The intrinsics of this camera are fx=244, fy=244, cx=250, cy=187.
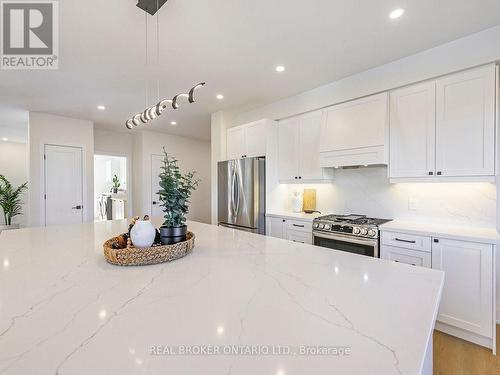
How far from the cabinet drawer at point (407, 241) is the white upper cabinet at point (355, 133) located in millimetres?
752

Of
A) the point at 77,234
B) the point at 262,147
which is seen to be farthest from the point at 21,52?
the point at 262,147

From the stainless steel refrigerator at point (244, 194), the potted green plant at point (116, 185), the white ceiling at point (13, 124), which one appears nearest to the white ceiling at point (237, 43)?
the white ceiling at point (13, 124)

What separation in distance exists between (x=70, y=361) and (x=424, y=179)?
2.75 m

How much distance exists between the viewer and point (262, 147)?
349cm

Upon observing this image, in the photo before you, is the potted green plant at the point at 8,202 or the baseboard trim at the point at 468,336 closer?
the baseboard trim at the point at 468,336

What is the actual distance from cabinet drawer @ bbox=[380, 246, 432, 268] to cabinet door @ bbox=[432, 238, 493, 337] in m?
0.06

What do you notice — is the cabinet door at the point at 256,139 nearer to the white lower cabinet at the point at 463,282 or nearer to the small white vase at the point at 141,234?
the white lower cabinet at the point at 463,282

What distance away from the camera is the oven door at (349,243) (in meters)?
2.36

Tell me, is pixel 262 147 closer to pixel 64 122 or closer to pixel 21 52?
pixel 21 52

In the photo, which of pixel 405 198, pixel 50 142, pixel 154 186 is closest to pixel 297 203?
pixel 405 198

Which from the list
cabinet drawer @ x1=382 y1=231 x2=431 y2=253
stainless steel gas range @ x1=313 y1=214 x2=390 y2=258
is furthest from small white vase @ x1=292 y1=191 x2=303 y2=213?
cabinet drawer @ x1=382 y1=231 x2=431 y2=253

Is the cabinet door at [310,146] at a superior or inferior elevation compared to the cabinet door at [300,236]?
superior

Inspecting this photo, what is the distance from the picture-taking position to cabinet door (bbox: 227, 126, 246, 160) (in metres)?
3.79

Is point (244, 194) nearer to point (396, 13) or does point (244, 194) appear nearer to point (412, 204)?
point (412, 204)
